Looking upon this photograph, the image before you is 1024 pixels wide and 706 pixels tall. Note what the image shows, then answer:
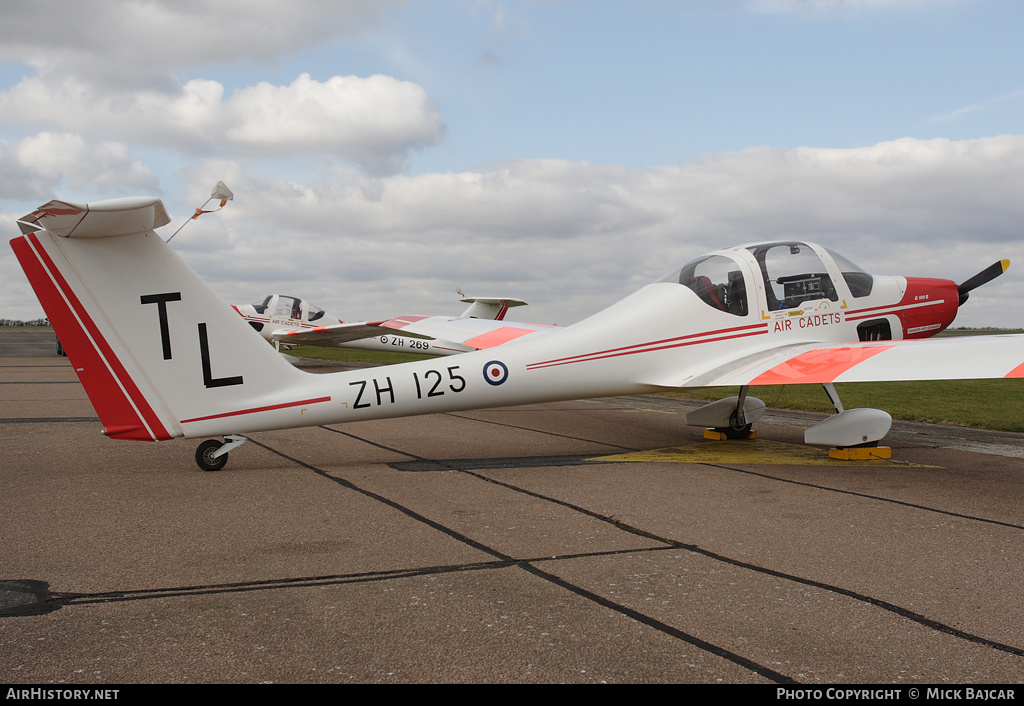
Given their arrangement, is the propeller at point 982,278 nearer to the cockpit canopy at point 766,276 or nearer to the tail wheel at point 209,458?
the cockpit canopy at point 766,276

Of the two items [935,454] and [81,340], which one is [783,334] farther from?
[81,340]

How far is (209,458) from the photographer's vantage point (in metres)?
6.96

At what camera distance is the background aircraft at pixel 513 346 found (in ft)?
19.6

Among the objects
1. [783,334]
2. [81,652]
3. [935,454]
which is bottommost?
[935,454]

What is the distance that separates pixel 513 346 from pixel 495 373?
18.1 inches

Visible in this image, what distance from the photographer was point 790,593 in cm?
391

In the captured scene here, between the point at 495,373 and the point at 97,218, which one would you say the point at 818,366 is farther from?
the point at 97,218

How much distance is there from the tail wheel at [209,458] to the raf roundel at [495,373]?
2704mm

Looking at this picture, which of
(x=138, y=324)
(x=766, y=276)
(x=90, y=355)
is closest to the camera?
(x=90, y=355)

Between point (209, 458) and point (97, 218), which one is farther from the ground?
point (97, 218)

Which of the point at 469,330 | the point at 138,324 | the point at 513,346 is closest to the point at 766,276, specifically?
the point at 513,346

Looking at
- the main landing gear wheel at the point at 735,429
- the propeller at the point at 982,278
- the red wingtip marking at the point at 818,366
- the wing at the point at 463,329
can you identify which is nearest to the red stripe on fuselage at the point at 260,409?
the wing at the point at 463,329

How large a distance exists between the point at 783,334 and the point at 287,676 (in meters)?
7.49

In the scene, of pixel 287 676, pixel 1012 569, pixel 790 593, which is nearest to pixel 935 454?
pixel 1012 569
